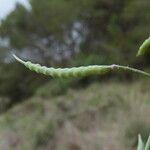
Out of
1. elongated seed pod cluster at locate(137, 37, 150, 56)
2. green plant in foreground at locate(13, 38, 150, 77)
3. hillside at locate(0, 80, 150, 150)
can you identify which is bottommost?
green plant in foreground at locate(13, 38, 150, 77)

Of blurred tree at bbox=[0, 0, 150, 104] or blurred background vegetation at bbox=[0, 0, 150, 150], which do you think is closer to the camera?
blurred background vegetation at bbox=[0, 0, 150, 150]

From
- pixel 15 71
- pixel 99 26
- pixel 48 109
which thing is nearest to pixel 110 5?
pixel 99 26

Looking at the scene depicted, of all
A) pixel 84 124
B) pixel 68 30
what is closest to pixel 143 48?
pixel 84 124

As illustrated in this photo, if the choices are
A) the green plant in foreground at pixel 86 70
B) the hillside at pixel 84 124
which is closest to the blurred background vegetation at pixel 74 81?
the hillside at pixel 84 124

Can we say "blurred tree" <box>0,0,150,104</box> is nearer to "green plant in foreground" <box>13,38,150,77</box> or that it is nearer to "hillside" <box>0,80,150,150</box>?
"hillside" <box>0,80,150,150</box>

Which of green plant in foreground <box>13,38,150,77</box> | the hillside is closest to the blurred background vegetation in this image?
the hillside

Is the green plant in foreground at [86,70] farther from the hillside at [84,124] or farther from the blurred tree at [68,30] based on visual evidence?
the blurred tree at [68,30]

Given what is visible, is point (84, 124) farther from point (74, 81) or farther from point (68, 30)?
point (68, 30)

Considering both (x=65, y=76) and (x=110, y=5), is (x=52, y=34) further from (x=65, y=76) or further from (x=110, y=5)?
(x=65, y=76)

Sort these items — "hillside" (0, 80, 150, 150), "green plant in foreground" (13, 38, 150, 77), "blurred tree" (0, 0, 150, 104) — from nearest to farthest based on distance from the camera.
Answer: "green plant in foreground" (13, 38, 150, 77), "hillside" (0, 80, 150, 150), "blurred tree" (0, 0, 150, 104)
